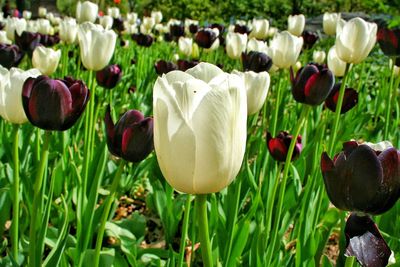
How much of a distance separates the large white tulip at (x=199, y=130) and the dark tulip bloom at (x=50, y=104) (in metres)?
0.50

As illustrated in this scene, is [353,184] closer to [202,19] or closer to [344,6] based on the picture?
[202,19]

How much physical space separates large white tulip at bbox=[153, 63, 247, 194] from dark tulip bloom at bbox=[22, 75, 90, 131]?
50 centimetres

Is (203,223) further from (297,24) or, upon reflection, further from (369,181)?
(297,24)

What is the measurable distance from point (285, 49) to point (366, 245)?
1.63 meters

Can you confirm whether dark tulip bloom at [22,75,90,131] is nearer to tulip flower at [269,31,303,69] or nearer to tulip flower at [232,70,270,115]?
tulip flower at [232,70,270,115]

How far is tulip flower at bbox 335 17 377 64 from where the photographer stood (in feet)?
5.96

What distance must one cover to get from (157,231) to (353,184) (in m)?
1.49

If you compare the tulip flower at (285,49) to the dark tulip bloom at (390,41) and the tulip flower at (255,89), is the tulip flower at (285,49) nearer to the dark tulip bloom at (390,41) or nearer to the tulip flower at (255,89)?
the dark tulip bloom at (390,41)

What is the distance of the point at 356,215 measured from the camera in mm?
808

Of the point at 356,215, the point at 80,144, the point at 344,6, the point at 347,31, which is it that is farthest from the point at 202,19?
the point at 356,215

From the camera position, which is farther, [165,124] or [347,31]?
[347,31]

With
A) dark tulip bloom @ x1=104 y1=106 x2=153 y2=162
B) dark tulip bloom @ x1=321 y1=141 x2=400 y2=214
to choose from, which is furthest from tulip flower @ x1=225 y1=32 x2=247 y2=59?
dark tulip bloom @ x1=321 y1=141 x2=400 y2=214

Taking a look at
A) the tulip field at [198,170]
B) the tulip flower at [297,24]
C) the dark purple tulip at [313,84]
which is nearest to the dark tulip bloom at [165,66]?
the tulip field at [198,170]

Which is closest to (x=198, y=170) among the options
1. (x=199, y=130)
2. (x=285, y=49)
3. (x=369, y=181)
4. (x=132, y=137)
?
(x=199, y=130)
